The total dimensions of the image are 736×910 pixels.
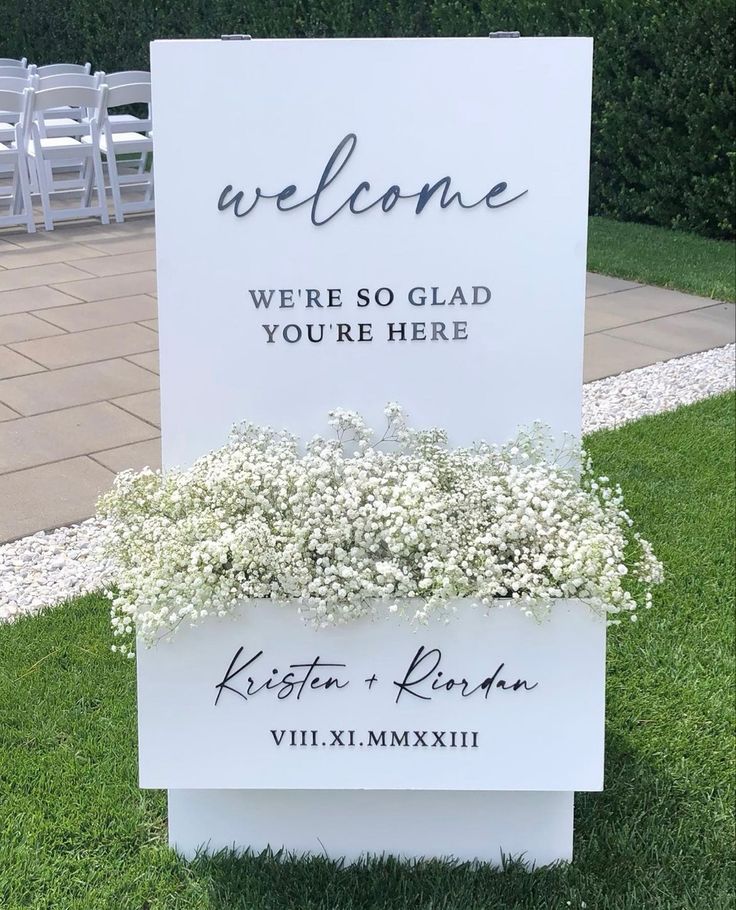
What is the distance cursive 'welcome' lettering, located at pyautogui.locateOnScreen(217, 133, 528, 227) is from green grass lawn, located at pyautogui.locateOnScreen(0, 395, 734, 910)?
139cm

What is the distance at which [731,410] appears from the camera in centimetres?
501

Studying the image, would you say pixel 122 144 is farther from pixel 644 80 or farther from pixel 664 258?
pixel 664 258

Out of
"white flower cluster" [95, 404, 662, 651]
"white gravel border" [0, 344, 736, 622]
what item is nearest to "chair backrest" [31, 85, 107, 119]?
"white gravel border" [0, 344, 736, 622]

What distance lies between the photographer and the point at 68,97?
8.36m

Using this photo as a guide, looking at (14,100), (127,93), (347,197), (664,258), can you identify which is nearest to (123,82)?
(127,93)

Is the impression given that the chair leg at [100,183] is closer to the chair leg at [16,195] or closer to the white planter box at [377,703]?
the chair leg at [16,195]

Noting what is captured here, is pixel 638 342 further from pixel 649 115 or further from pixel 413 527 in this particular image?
pixel 413 527

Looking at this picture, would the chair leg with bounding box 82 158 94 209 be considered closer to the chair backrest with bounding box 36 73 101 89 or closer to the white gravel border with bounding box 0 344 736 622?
the chair backrest with bounding box 36 73 101 89

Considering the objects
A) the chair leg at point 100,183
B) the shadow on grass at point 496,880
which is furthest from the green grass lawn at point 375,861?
the chair leg at point 100,183

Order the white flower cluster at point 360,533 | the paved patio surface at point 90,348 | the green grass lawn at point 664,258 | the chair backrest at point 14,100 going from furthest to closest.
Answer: the chair backrest at point 14,100 < the green grass lawn at point 664,258 < the paved patio surface at point 90,348 < the white flower cluster at point 360,533

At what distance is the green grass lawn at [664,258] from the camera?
7.34 metres

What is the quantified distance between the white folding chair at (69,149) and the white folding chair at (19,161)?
0.09m

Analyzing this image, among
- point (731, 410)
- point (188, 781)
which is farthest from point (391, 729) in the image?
point (731, 410)

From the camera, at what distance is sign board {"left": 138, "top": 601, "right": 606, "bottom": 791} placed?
81.0 inches
